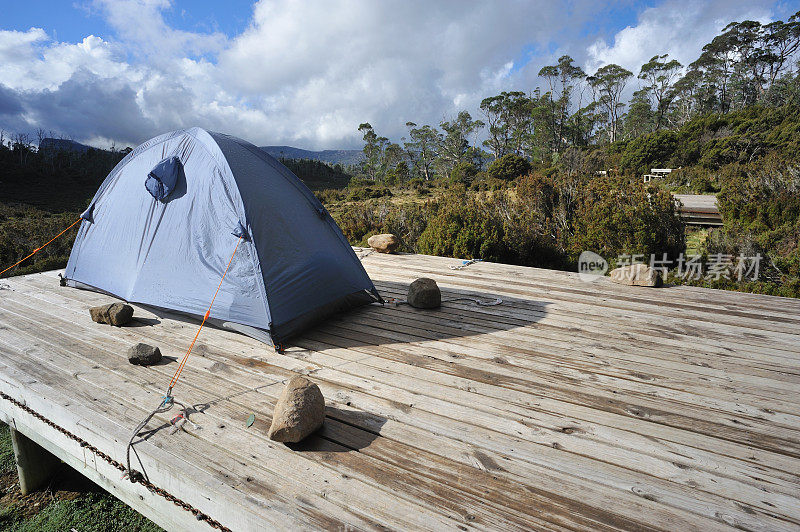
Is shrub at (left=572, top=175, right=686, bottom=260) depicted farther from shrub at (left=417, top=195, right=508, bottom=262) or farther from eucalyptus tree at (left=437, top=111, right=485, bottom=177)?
eucalyptus tree at (left=437, top=111, right=485, bottom=177)

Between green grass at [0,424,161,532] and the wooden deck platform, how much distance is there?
2.23 ft

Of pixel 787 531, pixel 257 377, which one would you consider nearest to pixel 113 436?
pixel 257 377

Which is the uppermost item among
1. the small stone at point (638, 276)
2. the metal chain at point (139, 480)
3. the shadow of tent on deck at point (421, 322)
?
the small stone at point (638, 276)

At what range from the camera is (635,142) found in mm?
28656

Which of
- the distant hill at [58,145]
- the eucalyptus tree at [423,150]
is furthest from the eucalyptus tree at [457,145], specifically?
the distant hill at [58,145]

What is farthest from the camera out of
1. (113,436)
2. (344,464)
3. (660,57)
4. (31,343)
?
(660,57)

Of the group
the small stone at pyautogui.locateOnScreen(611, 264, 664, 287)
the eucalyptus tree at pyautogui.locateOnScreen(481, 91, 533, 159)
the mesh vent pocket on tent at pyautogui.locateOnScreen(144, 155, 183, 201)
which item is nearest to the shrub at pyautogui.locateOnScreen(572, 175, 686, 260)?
the small stone at pyautogui.locateOnScreen(611, 264, 664, 287)

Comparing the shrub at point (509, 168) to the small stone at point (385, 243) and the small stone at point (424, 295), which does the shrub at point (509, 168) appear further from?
the small stone at point (424, 295)

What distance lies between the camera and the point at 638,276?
4766 mm

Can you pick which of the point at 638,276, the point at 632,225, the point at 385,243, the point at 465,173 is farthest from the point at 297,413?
the point at 465,173

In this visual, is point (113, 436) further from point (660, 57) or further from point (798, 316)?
point (660, 57)

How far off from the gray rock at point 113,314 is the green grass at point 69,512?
4.03ft

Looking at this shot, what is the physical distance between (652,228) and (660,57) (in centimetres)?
4705

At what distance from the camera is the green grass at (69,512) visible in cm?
272
